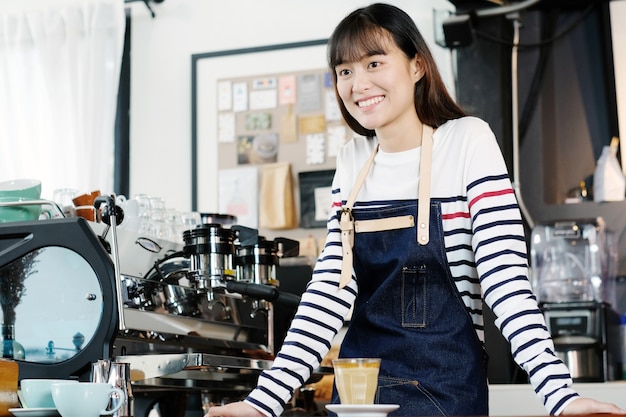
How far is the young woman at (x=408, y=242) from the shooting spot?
1655mm

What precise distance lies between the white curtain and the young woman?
8.26 ft

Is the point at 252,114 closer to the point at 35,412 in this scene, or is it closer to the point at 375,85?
the point at 375,85

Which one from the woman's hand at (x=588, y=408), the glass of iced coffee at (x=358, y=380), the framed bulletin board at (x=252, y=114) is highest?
the framed bulletin board at (x=252, y=114)

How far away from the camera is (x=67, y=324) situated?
1.96 m

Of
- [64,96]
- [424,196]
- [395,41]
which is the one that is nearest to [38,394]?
[424,196]

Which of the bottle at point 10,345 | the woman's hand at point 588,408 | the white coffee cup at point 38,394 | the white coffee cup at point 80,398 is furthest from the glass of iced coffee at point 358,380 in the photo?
the bottle at point 10,345

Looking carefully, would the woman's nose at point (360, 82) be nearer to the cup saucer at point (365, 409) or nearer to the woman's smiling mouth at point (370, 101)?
the woman's smiling mouth at point (370, 101)

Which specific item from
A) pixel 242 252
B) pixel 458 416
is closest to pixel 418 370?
pixel 458 416

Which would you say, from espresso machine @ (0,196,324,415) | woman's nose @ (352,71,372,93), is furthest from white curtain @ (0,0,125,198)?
woman's nose @ (352,71,372,93)

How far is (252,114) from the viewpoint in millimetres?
4062

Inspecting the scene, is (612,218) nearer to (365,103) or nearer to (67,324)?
(365,103)

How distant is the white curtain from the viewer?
4.16 meters

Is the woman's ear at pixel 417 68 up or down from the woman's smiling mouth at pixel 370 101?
up

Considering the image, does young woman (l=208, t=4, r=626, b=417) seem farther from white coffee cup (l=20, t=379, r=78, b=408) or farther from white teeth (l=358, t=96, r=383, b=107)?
white coffee cup (l=20, t=379, r=78, b=408)
